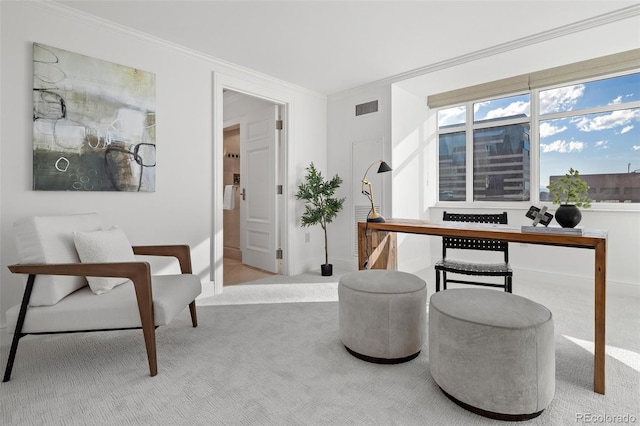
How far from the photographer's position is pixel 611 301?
3.11 meters

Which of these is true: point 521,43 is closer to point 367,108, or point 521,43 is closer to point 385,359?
point 367,108

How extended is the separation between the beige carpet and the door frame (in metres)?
0.92

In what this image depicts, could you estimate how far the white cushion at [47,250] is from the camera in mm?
1795

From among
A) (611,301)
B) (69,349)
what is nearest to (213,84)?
(69,349)

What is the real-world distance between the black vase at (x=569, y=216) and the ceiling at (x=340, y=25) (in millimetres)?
1643

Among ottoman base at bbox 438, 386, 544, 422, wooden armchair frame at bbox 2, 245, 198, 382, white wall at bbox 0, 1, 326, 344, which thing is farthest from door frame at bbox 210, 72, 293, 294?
ottoman base at bbox 438, 386, 544, 422

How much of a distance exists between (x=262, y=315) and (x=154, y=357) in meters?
1.04

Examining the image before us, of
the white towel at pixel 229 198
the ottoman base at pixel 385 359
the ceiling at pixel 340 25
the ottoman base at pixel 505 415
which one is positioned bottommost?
the ottoman base at pixel 505 415

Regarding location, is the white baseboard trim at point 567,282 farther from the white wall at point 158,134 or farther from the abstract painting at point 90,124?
the abstract painting at point 90,124

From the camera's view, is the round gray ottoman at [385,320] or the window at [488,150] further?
the window at [488,150]

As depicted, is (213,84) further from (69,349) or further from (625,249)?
(625,249)

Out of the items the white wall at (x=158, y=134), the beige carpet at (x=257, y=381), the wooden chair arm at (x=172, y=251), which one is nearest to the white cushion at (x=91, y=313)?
the beige carpet at (x=257, y=381)

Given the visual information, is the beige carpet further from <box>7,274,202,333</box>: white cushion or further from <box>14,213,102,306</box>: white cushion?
<box>14,213,102,306</box>: white cushion

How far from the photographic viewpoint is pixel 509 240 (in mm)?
1876
